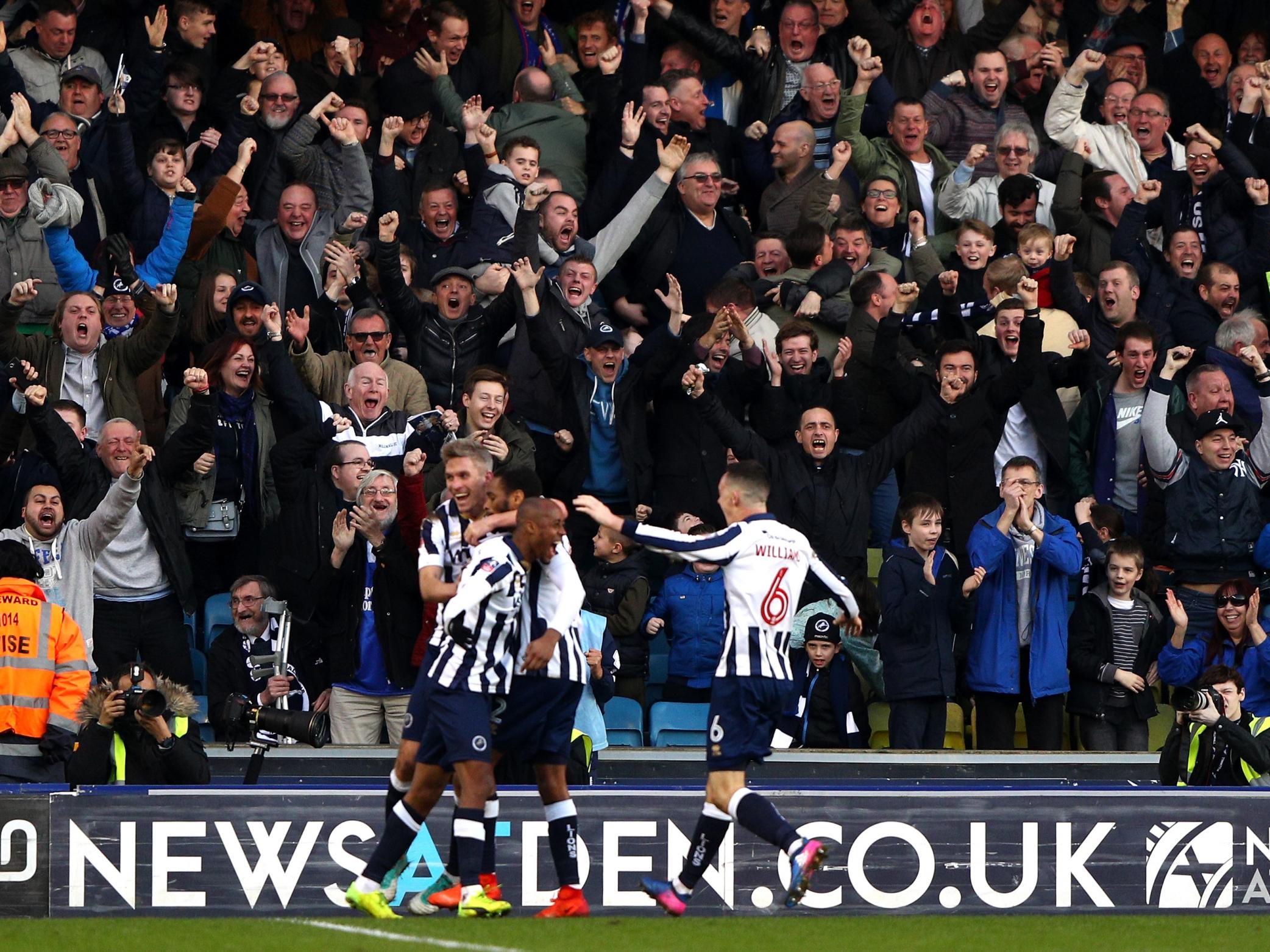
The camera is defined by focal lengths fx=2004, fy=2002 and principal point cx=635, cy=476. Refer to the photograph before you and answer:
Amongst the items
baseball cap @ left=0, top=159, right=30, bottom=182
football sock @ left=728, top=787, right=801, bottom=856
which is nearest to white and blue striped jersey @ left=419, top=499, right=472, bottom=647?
football sock @ left=728, top=787, right=801, bottom=856

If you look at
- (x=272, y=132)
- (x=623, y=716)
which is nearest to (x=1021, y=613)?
(x=623, y=716)

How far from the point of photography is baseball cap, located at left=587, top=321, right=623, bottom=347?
11.9 m

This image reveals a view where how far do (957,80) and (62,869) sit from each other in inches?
345

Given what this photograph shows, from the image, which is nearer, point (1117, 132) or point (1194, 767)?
point (1194, 767)

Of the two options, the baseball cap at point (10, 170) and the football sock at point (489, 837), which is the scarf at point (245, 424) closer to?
the baseball cap at point (10, 170)

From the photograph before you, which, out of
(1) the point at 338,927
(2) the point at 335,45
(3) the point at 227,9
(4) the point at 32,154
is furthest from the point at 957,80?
(1) the point at 338,927

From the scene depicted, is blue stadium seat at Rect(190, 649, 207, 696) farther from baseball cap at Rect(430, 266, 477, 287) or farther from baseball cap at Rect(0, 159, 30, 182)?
baseball cap at Rect(0, 159, 30, 182)

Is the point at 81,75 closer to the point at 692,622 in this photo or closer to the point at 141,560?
the point at 141,560

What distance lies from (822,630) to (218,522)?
139 inches

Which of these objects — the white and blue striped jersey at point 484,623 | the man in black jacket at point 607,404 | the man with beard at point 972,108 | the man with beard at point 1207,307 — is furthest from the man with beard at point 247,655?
the man with beard at point 972,108

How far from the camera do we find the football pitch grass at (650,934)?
7559 millimetres

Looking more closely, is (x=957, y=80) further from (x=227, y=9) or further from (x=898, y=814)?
(x=898, y=814)

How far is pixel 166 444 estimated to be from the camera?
37.0ft

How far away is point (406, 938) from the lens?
764 centimetres
